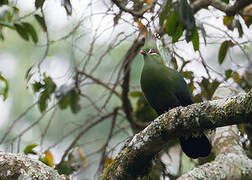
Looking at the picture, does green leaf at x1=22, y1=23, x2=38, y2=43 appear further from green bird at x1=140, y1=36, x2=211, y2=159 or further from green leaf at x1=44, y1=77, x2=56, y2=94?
green bird at x1=140, y1=36, x2=211, y2=159

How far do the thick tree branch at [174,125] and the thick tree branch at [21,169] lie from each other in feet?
1.15

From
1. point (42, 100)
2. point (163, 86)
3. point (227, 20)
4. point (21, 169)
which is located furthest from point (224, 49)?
point (21, 169)

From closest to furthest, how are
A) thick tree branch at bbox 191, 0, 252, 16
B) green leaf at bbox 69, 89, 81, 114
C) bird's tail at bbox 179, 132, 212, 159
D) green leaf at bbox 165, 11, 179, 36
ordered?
green leaf at bbox 165, 11, 179, 36
bird's tail at bbox 179, 132, 212, 159
thick tree branch at bbox 191, 0, 252, 16
green leaf at bbox 69, 89, 81, 114

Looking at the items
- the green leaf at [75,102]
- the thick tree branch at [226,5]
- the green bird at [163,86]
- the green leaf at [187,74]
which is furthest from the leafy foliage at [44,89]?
the thick tree branch at [226,5]

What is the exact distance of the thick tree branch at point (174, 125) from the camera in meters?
1.85

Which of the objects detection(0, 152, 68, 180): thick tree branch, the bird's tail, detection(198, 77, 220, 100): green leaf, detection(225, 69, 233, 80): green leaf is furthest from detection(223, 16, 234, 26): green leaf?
detection(0, 152, 68, 180): thick tree branch

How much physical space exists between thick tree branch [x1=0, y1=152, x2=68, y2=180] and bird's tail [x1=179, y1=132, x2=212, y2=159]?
98 cm

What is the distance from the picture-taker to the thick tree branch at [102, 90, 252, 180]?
1.85 metres

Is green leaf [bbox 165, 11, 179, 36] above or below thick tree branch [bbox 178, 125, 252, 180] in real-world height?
above

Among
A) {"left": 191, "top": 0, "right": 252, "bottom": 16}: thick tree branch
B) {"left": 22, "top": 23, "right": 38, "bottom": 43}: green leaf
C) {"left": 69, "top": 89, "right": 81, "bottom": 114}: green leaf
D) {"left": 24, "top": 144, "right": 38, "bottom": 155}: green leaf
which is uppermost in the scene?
{"left": 22, "top": 23, "right": 38, "bottom": 43}: green leaf

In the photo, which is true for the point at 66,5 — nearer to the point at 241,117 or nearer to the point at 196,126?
the point at 196,126

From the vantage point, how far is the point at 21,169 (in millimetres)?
2291

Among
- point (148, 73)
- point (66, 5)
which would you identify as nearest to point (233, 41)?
point (148, 73)

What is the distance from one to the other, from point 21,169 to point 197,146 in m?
1.25
